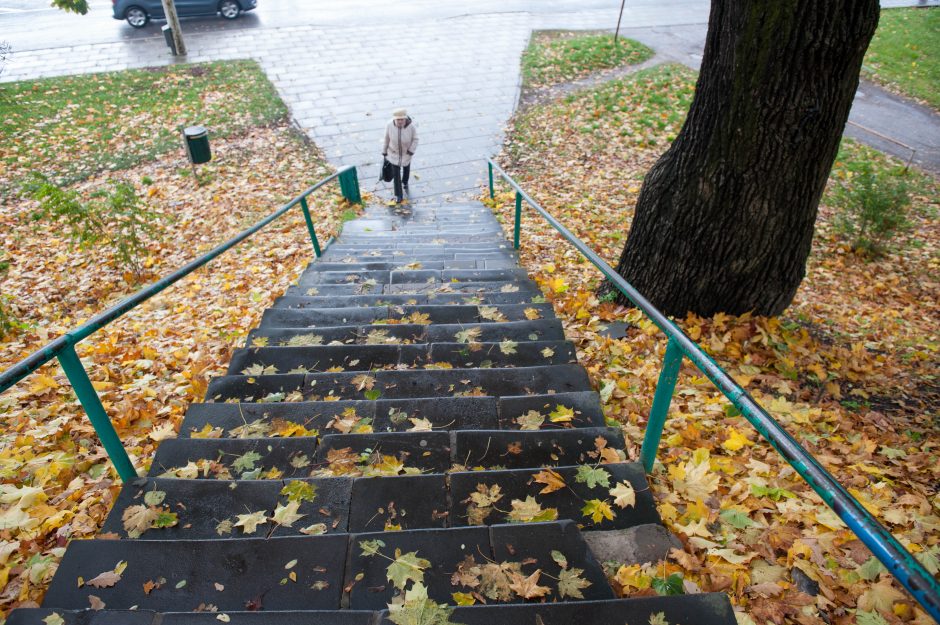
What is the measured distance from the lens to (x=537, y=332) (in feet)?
12.6

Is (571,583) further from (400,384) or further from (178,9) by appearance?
(178,9)

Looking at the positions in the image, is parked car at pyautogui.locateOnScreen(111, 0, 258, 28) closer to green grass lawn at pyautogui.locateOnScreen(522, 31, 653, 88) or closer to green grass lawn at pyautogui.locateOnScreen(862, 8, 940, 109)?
green grass lawn at pyautogui.locateOnScreen(522, 31, 653, 88)

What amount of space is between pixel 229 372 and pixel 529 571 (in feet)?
8.23

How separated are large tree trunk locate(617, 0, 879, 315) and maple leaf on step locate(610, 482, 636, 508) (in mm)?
2336

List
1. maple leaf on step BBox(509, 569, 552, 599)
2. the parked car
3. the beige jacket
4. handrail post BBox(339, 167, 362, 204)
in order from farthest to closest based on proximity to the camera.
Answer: the parked car, handrail post BBox(339, 167, 362, 204), the beige jacket, maple leaf on step BBox(509, 569, 552, 599)

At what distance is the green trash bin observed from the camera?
923 cm

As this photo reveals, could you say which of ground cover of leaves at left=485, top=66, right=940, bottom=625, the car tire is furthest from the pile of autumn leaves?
the car tire

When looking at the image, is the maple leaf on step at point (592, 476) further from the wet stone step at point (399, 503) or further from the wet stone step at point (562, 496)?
the wet stone step at point (399, 503)

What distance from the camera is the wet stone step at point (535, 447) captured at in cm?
245

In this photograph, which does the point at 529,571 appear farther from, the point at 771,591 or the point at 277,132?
the point at 277,132

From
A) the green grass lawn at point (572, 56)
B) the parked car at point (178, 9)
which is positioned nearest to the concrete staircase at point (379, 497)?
the green grass lawn at point (572, 56)

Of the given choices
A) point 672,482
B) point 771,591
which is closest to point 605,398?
point 672,482

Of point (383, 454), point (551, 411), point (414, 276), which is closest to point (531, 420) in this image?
point (551, 411)

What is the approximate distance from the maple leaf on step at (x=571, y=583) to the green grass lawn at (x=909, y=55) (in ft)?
54.3
